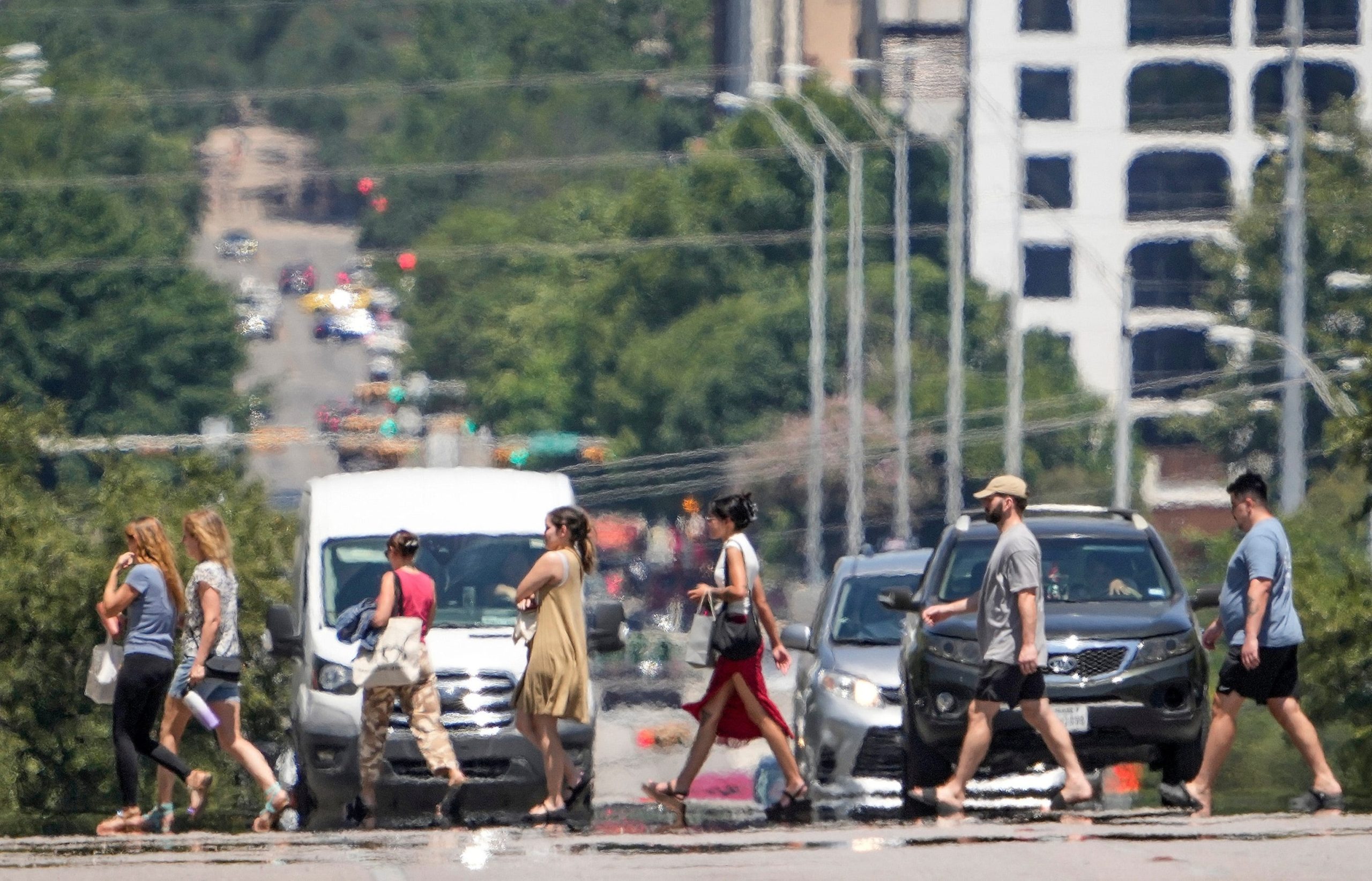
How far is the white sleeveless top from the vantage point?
1447 centimetres

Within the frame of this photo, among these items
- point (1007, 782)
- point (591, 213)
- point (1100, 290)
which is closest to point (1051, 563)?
point (1007, 782)

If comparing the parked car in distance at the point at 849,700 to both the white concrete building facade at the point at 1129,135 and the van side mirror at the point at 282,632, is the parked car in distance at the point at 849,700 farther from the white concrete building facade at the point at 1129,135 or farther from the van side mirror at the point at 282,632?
the white concrete building facade at the point at 1129,135

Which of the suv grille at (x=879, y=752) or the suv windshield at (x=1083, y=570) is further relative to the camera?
the suv grille at (x=879, y=752)

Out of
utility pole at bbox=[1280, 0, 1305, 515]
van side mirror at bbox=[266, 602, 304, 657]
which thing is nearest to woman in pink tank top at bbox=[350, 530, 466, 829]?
van side mirror at bbox=[266, 602, 304, 657]

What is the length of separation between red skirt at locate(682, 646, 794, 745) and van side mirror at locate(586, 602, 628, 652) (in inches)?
35.8

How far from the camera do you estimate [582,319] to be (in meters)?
101

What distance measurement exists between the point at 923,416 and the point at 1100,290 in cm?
1685

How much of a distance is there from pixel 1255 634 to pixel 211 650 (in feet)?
15.6

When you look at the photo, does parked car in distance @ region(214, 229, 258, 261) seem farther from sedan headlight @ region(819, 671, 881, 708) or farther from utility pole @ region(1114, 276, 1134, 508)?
sedan headlight @ region(819, 671, 881, 708)

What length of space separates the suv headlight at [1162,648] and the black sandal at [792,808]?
178cm

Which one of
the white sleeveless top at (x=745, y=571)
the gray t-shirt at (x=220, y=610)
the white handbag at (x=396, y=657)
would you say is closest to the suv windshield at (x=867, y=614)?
the white sleeveless top at (x=745, y=571)

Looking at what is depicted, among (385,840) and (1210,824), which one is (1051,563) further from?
(385,840)

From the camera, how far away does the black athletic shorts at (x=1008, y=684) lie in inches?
536

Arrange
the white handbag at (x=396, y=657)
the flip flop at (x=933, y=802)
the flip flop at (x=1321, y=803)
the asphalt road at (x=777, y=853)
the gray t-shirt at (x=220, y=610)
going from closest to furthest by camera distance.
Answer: the asphalt road at (x=777, y=853)
the flip flop at (x=933, y=802)
the gray t-shirt at (x=220, y=610)
the flip flop at (x=1321, y=803)
the white handbag at (x=396, y=657)
